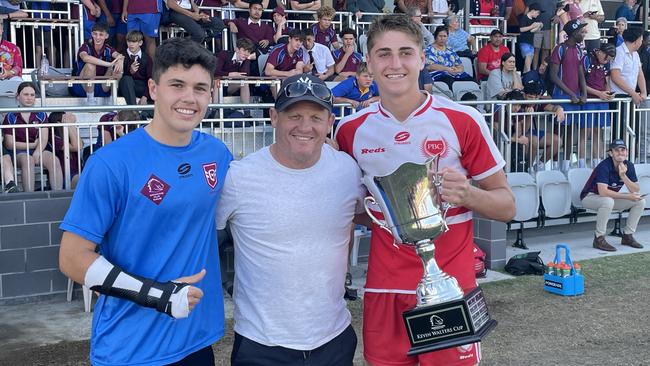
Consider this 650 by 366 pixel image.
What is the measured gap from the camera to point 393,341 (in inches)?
143

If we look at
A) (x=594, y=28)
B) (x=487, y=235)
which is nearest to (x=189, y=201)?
(x=487, y=235)

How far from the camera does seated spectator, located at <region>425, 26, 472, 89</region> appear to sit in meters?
13.7

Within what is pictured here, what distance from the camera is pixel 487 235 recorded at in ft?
30.1

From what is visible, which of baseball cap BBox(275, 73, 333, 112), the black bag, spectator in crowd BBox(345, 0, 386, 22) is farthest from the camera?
spectator in crowd BBox(345, 0, 386, 22)

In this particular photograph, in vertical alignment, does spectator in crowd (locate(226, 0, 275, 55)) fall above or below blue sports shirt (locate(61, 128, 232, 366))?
above

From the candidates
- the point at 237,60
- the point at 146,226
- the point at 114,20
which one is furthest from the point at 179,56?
the point at 114,20

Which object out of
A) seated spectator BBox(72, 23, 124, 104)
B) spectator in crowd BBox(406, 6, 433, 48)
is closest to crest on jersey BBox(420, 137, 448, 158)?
seated spectator BBox(72, 23, 124, 104)

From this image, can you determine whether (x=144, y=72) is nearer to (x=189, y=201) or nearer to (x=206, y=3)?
(x=206, y=3)

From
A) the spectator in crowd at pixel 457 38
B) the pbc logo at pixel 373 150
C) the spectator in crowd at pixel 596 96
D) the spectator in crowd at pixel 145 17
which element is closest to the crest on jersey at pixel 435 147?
the pbc logo at pixel 373 150

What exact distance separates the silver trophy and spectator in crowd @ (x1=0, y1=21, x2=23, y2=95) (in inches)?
314

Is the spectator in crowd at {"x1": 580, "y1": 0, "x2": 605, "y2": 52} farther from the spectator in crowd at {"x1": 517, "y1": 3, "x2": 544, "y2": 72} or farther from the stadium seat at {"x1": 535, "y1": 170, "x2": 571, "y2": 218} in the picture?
the stadium seat at {"x1": 535, "y1": 170, "x2": 571, "y2": 218}

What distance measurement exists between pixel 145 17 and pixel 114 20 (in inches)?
22.1

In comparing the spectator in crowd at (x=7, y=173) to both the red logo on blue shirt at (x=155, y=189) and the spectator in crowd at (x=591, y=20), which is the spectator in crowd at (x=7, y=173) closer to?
the red logo on blue shirt at (x=155, y=189)

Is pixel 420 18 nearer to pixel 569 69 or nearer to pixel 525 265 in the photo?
pixel 569 69
